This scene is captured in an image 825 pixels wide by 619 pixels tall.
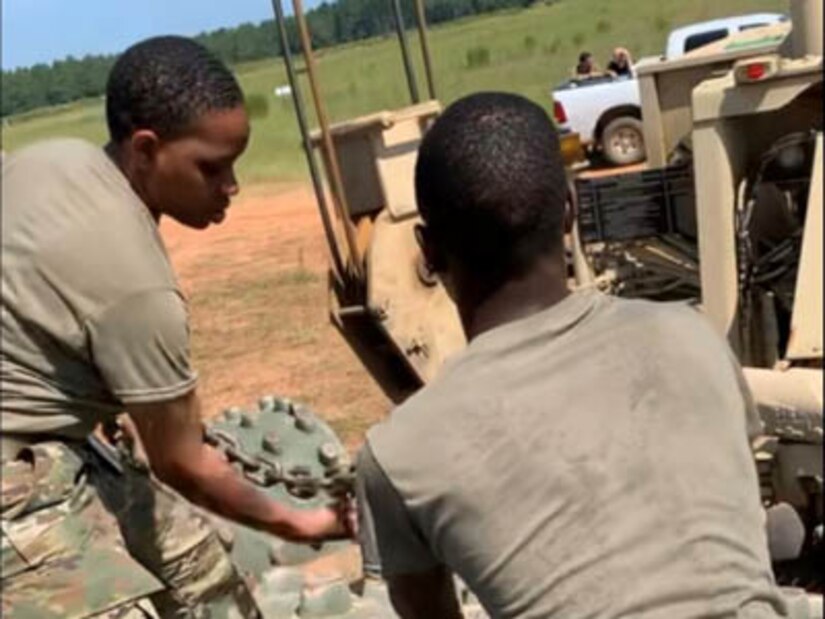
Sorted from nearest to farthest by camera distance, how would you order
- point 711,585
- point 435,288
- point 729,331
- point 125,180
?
1. point 711,585
2. point 125,180
3. point 729,331
4. point 435,288

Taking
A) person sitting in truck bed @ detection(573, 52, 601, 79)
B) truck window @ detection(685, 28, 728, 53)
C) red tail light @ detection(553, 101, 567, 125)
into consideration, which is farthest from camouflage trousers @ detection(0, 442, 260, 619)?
person sitting in truck bed @ detection(573, 52, 601, 79)

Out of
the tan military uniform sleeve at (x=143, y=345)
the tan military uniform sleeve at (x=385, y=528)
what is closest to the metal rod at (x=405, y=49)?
the tan military uniform sleeve at (x=143, y=345)

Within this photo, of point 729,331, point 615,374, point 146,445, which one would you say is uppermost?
point 615,374

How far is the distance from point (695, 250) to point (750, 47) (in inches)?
30.5

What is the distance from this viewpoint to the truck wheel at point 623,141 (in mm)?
20141

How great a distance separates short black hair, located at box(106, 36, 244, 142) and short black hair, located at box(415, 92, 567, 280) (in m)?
1.17

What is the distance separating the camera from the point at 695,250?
18.1 ft

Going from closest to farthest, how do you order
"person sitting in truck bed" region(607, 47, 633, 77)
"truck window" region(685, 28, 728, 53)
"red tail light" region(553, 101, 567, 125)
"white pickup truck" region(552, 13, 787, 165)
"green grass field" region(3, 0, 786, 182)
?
"truck window" region(685, 28, 728, 53) < "white pickup truck" region(552, 13, 787, 165) < "red tail light" region(553, 101, 567, 125) < "person sitting in truck bed" region(607, 47, 633, 77) < "green grass field" region(3, 0, 786, 182)

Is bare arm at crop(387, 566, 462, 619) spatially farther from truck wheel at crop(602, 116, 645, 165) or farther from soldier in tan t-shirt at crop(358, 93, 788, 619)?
truck wheel at crop(602, 116, 645, 165)

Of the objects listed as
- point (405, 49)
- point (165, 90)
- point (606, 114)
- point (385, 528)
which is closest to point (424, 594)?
point (385, 528)

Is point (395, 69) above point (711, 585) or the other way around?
the other way around

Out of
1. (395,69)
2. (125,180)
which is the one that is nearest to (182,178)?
(125,180)

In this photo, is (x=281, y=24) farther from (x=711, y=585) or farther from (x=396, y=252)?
(x=711, y=585)

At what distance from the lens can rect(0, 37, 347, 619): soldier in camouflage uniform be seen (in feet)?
10.9
